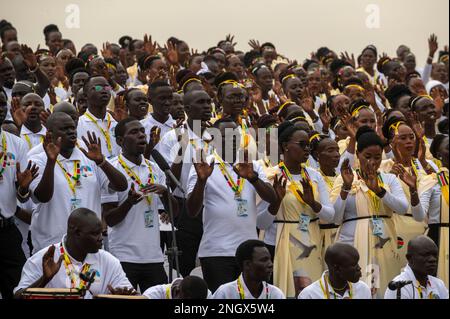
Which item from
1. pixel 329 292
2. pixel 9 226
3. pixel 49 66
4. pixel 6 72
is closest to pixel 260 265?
pixel 329 292

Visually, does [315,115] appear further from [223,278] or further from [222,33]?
[222,33]

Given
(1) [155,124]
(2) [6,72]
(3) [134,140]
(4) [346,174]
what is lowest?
(4) [346,174]

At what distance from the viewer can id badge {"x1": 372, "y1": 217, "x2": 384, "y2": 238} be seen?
9.05 metres

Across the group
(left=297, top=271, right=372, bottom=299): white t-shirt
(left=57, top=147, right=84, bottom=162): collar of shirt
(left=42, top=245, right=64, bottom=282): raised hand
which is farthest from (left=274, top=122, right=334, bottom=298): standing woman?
(left=42, top=245, right=64, bottom=282): raised hand

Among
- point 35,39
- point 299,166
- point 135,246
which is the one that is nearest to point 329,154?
point 299,166

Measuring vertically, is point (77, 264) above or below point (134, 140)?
below

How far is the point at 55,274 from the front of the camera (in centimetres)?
725

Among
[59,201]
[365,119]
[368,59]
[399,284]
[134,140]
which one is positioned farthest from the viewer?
[368,59]

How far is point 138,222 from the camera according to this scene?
28.7 feet

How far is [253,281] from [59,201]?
5.48ft

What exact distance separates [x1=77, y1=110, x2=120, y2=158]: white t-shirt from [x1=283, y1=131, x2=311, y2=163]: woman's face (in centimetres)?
174

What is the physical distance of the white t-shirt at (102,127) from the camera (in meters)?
10.1

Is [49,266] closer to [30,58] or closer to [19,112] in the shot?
[19,112]

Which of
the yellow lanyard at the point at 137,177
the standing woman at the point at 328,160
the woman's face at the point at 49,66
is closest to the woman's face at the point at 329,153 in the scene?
the standing woman at the point at 328,160
